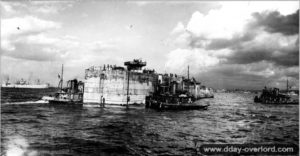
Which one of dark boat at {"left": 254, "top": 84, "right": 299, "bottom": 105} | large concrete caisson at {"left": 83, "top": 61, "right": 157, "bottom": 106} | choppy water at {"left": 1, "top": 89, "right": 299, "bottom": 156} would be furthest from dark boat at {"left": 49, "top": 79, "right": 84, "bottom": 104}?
dark boat at {"left": 254, "top": 84, "right": 299, "bottom": 105}

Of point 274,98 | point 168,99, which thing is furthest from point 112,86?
point 274,98

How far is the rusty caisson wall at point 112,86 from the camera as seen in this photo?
56.3m

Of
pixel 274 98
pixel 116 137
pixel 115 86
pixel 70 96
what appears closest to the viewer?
pixel 116 137

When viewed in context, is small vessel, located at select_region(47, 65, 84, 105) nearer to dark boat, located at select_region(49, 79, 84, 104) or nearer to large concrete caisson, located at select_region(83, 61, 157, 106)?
dark boat, located at select_region(49, 79, 84, 104)

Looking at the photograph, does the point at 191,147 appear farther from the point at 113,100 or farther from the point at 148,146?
the point at 113,100

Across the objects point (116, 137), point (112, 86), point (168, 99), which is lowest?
point (116, 137)

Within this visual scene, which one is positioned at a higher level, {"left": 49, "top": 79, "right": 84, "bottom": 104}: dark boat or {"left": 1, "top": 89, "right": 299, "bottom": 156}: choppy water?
{"left": 49, "top": 79, "right": 84, "bottom": 104}: dark boat

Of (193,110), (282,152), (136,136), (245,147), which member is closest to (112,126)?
(136,136)

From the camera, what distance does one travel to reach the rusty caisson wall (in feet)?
185

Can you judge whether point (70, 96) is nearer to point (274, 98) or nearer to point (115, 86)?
point (115, 86)

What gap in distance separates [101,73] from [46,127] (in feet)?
87.7

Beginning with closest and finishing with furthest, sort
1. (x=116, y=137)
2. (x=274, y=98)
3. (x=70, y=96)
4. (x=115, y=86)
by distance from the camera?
(x=116, y=137) → (x=115, y=86) → (x=70, y=96) → (x=274, y=98)

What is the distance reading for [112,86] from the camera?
2221 inches

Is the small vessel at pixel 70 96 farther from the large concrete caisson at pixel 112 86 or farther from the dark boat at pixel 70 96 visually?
the large concrete caisson at pixel 112 86
